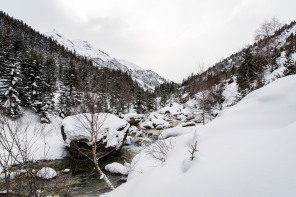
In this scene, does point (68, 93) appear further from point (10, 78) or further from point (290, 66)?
point (290, 66)

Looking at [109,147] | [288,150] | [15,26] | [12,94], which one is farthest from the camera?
[15,26]

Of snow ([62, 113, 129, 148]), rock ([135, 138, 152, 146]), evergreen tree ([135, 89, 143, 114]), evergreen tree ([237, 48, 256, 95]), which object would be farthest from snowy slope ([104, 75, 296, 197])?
evergreen tree ([135, 89, 143, 114])

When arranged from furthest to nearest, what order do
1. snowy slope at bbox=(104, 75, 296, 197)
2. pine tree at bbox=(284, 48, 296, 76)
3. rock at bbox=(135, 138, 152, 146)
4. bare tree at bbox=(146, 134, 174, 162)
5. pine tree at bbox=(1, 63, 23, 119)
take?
pine tree at bbox=(1, 63, 23, 119)
rock at bbox=(135, 138, 152, 146)
pine tree at bbox=(284, 48, 296, 76)
bare tree at bbox=(146, 134, 174, 162)
snowy slope at bbox=(104, 75, 296, 197)

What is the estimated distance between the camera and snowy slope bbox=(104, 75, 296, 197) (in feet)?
4.65

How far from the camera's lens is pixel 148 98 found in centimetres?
4319

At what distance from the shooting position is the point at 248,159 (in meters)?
1.86

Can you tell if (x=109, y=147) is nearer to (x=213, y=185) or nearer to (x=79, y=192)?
(x=79, y=192)

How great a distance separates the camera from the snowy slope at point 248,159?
1416mm

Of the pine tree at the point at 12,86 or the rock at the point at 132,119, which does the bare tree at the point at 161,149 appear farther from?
the pine tree at the point at 12,86

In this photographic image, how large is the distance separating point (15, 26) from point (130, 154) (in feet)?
299

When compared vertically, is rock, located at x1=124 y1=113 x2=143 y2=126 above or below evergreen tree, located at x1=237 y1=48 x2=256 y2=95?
below

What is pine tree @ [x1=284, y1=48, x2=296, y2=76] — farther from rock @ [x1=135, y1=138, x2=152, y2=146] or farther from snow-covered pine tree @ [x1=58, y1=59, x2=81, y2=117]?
snow-covered pine tree @ [x1=58, y1=59, x2=81, y2=117]

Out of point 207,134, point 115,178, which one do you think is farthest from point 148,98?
point 207,134

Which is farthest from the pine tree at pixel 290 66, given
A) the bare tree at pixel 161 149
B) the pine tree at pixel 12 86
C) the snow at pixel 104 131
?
the pine tree at pixel 12 86
